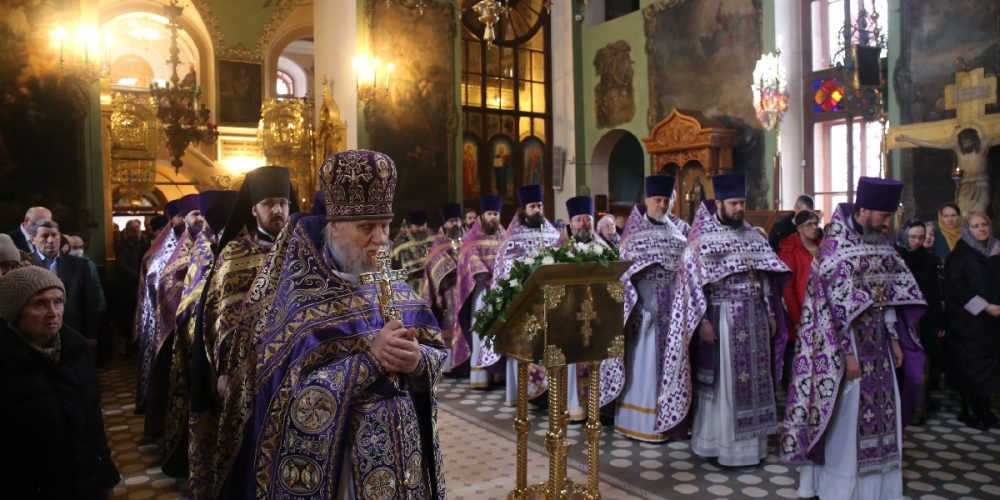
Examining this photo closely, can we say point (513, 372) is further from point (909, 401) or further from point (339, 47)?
point (339, 47)

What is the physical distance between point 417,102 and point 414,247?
611cm

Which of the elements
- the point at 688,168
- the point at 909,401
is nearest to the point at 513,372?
the point at 909,401

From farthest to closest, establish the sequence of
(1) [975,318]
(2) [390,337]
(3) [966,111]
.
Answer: (3) [966,111], (1) [975,318], (2) [390,337]

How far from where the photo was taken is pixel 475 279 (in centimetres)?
833

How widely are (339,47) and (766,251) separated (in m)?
11.8

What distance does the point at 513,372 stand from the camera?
283 inches

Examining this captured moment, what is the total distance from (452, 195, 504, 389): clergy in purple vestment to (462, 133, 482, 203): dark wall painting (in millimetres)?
10532

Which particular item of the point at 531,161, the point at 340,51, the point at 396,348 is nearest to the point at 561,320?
the point at 396,348

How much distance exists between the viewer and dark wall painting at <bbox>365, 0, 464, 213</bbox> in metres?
14.7

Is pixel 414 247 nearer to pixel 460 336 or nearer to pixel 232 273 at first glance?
pixel 460 336

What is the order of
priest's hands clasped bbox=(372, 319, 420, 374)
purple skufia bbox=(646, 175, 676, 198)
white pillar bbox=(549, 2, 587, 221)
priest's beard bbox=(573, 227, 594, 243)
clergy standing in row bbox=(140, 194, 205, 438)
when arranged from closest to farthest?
priest's hands clasped bbox=(372, 319, 420, 374) → clergy standing in row bbox=(140, 194, 205, 438) → purple skufia bbox=(646, 175, 676, 198) → priest's beard bbox=(573, 227, 594, 243) → white pillar bbox=(549, 2, 587, 221)

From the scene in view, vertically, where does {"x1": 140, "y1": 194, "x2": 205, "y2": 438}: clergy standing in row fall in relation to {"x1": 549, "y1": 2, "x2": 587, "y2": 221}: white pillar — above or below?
below

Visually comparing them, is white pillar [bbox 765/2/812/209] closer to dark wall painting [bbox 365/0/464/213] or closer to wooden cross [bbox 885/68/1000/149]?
wooden cross [bbox 885/68/1000/149]

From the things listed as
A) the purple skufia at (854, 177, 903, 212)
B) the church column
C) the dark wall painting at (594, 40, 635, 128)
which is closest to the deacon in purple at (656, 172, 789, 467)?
the purple skufia at (854, 177, 903, 212)
